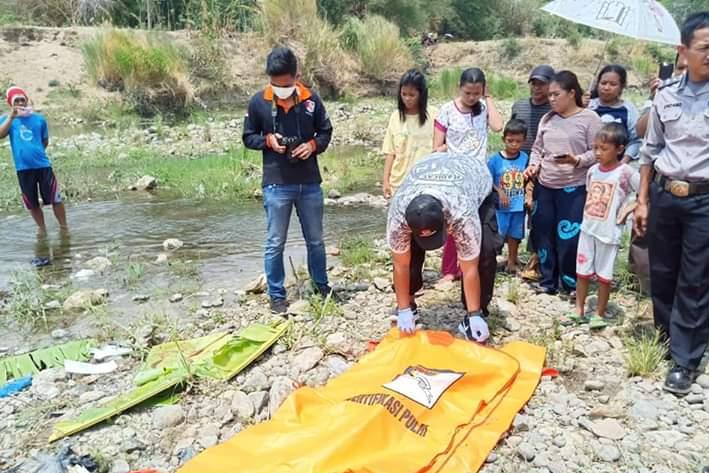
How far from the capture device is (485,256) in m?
3.54

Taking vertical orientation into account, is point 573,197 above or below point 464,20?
below

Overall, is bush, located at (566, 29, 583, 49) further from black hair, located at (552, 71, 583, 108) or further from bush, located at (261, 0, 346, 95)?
black hair, located at (552, 71, 583, 108)

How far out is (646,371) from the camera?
3.17 m

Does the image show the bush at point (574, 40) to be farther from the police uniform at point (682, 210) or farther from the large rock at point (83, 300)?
the large rock at point (83, 300)

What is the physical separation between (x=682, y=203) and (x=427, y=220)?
1.31m

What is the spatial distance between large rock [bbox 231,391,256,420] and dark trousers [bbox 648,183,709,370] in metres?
2.21

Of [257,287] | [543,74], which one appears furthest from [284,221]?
[543,74]

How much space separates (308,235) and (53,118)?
1175cm

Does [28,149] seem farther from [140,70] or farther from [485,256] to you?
[140,70]

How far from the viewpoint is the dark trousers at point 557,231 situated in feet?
13.2

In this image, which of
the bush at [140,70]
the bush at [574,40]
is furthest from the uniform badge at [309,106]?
the bush at [574,40]

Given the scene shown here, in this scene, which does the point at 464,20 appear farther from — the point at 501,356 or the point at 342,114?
the point at 501,356

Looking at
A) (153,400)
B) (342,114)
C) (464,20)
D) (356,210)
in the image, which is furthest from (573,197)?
(464,20)

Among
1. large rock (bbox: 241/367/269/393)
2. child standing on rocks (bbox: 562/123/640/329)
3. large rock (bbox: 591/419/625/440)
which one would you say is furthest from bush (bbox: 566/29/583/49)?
large rock (bbox: 241/367/269/393)
